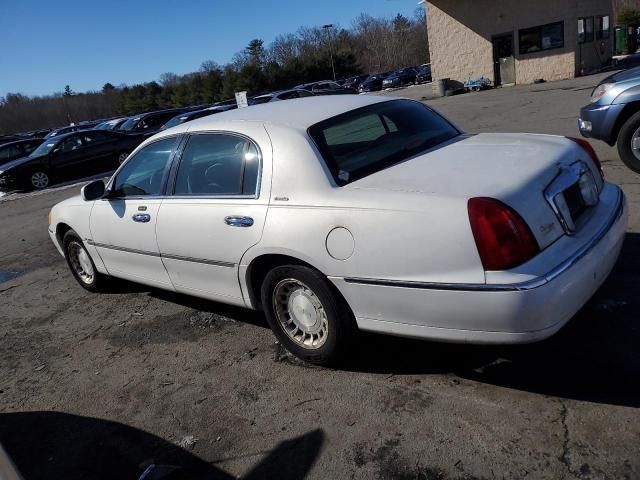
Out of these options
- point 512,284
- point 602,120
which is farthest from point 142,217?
point 602,120

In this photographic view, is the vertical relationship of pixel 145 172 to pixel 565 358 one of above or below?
above

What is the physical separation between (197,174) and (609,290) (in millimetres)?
3041


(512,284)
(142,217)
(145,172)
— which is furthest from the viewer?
(145,172)

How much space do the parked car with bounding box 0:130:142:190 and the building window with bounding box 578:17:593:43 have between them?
1898cm

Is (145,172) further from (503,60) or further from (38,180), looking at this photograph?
(503,60)

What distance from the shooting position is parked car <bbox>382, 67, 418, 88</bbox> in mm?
41781

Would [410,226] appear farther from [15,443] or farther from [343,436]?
[15,443]

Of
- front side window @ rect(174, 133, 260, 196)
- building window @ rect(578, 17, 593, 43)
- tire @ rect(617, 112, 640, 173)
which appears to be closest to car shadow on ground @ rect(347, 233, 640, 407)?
front side window @ rect(174, 133, 260, 196)

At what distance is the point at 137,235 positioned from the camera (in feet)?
14.2

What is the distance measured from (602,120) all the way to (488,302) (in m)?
4.87

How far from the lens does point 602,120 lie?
6.34 metres

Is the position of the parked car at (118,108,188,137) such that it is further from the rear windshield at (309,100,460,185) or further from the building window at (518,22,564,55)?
the rear windshield at (309,100,460,185)

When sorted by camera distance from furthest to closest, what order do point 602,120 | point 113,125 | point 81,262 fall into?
point 113,125
point 602,120
point 81,262

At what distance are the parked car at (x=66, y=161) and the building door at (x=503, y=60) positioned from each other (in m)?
17.0
